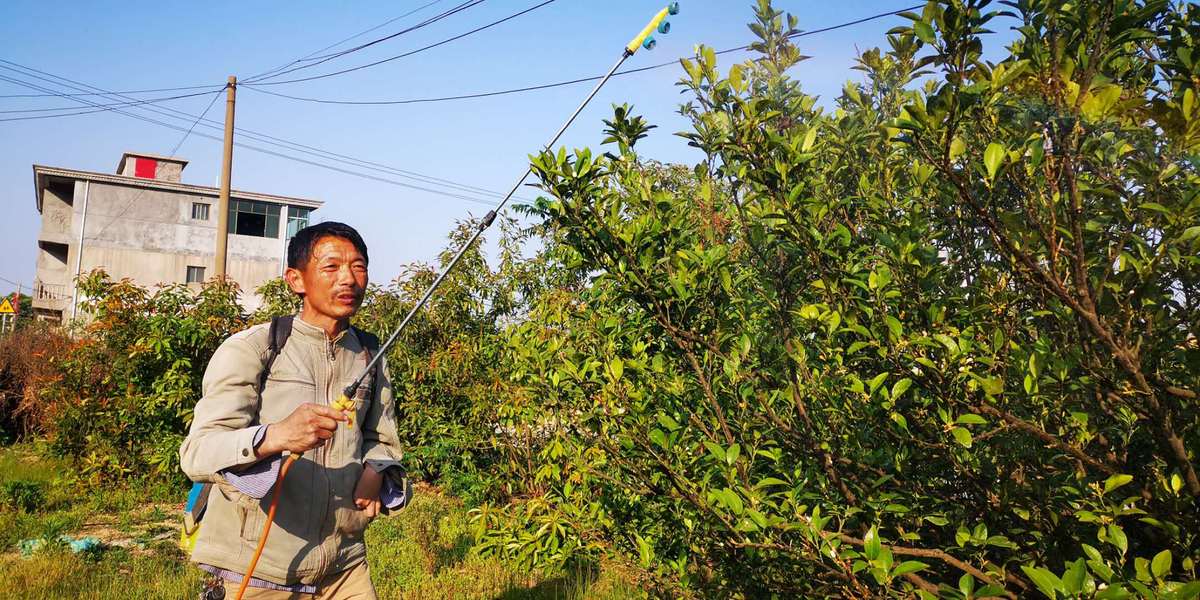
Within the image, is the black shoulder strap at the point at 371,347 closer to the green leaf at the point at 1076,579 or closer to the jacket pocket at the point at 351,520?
the jacket pocket at the point at 351,520

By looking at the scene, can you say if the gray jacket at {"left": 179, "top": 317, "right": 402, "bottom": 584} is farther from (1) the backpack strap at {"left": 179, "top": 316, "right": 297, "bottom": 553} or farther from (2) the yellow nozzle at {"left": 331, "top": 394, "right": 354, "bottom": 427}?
(2) the yellow nozzle at {"left": 331, "top": 394, "right": 354, "bottom": 427}

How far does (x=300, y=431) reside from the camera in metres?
2.39

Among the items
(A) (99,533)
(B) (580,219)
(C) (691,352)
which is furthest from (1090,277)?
(A) (99,533)

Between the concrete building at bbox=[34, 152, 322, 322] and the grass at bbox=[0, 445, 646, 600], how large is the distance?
95.6ft

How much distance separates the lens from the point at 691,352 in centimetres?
289

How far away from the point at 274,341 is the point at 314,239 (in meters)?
0.38

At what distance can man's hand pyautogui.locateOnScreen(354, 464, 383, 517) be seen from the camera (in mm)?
2904

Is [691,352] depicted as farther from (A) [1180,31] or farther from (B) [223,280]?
(B) [223,280]

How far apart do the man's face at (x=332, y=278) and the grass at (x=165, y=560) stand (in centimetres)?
256

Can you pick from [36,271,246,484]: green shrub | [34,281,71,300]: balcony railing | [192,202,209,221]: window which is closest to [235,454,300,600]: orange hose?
[36,271,246,484]: green shrub

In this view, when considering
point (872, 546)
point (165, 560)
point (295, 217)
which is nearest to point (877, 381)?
point (872, 546)

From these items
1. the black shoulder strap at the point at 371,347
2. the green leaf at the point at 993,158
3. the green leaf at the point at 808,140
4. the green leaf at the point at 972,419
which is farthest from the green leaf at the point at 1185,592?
the black shoulder strap at the point at 371,347

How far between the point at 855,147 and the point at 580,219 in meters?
1.22

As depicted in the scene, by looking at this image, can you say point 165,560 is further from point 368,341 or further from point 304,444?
point 304,444
